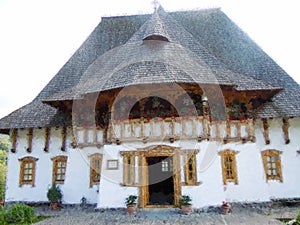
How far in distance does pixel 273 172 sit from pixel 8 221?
400 inches

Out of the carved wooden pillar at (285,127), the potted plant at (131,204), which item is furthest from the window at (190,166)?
the carved wooden pillar at (285,127)

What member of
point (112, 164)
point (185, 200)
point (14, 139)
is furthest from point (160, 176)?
point (14, 139)

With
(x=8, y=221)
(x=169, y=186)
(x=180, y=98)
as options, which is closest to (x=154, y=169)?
(x=169, y=186)

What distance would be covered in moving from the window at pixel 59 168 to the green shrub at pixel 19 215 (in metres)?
3.48

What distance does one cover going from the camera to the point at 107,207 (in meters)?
9.88

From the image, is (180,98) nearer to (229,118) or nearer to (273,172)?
(229,118)

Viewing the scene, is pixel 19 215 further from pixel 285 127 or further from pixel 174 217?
pixel 285 127

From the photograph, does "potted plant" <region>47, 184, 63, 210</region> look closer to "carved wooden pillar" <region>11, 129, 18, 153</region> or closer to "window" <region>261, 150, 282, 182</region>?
"carved wooden pillar" <region>11, 129, 18, 153</region>

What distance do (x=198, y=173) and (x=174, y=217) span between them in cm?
180

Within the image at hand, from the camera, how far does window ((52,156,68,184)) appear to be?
41.8 ft

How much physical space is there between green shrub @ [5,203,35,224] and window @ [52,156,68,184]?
3484 mm

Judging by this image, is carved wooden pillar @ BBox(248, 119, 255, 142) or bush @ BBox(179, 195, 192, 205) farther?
carved wooden pillar @ BBox(248, 119, 255, 142)

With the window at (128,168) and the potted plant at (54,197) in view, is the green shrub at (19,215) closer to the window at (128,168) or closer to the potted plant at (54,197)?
the potted plant at (54,197)

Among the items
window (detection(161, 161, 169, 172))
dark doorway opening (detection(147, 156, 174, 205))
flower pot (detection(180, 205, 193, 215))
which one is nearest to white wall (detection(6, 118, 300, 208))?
flower pot (detection(180, 205, 193, 215))
